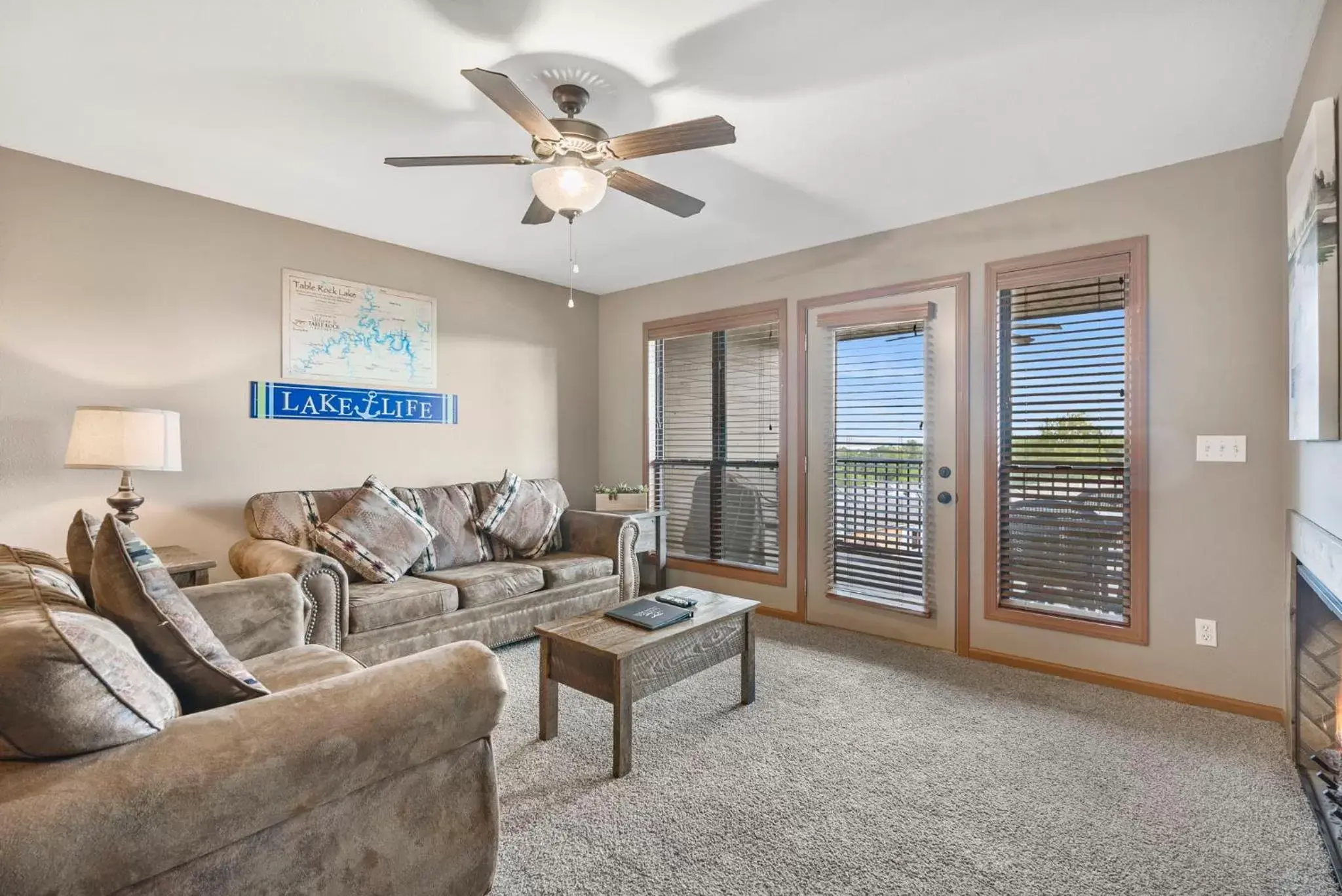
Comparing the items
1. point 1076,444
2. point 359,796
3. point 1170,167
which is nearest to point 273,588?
point 359,796

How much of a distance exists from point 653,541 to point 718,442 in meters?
0.86

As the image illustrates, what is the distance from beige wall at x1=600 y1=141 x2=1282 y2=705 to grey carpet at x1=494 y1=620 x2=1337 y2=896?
29 cm

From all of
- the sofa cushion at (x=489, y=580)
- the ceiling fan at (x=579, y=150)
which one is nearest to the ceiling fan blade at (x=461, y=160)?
the ceiling fan at (x=579, y=150)

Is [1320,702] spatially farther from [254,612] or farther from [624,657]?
[254,612]

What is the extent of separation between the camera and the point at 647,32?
1.97 metres

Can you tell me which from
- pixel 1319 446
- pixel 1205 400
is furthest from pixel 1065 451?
pixel 1319 446

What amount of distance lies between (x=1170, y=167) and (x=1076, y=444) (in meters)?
1.31

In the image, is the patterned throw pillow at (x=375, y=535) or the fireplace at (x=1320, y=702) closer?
the fireplace at (x=1320, y=702)

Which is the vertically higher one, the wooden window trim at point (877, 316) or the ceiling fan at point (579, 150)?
the ceiling fan at point (579, 150)

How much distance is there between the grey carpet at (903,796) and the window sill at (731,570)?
4.07 feet

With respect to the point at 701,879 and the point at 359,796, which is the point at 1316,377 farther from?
the point at 359,796

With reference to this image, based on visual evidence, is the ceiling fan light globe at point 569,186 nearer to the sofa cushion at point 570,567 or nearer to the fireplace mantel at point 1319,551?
the sofa cushion at point 570,567

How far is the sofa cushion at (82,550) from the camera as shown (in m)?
1.57

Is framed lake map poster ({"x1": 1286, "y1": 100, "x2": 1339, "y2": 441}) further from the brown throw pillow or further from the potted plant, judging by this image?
the potted plant
